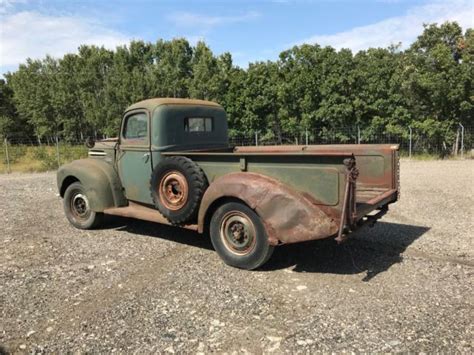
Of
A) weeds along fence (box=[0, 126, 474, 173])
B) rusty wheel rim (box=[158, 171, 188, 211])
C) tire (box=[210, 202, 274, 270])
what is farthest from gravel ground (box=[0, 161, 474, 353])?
weeds along fence (box=[0, 126, 474, 173])

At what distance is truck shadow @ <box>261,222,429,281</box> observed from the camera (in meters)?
4.98

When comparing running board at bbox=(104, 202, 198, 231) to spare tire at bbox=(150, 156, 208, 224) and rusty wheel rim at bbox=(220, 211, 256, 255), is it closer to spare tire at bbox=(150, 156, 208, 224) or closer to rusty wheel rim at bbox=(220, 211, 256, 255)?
spare tire at bbox=(150, 156, 208, 224)

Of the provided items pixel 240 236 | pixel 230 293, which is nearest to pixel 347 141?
pixel 240 236

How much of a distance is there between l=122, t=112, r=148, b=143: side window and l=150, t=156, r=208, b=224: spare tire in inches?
29.1

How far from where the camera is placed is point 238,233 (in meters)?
4.92

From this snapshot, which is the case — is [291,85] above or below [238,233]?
above

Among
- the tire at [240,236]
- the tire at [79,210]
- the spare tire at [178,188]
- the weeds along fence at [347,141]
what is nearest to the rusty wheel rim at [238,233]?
the tire at [240,236]

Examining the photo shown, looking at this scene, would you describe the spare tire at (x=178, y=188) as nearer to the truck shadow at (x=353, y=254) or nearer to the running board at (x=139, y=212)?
the running board at (x=139, y=212)

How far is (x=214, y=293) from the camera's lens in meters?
4.29

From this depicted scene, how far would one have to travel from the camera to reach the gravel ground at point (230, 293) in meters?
3.37

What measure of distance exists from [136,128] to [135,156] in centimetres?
45

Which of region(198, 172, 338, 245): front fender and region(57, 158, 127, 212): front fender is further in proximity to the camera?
region(57, 158, 127, 212): front fender

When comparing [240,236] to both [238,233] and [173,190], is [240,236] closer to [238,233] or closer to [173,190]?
[238,233]

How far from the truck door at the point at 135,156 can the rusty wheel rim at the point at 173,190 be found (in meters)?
0.64
